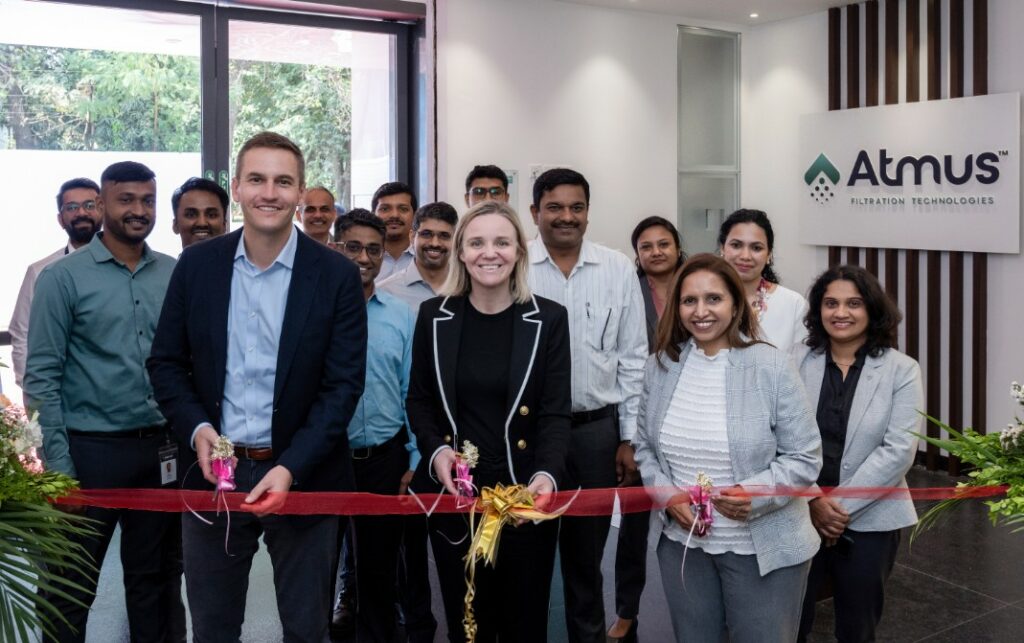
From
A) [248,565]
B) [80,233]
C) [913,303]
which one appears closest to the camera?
[248,565]

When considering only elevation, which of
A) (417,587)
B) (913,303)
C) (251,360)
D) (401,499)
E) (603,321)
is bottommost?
(417,587)

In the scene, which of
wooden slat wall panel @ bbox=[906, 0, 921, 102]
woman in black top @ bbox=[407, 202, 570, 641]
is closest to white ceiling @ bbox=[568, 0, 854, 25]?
wooden slat wall panel @ bbox=[906, 0, 921, 102]

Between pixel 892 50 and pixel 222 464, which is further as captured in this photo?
pixel 892 50

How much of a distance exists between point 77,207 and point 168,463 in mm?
2609

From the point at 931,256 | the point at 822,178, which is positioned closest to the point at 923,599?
the point at 931,256

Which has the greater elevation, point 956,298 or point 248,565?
point 956,298

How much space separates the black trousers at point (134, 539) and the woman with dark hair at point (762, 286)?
2.46 meters

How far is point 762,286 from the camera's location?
4188 millimetres

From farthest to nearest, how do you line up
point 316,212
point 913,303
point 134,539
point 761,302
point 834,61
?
point 834,61 < point 913,303 < point 316,212 < point 761,302 < point 134,539

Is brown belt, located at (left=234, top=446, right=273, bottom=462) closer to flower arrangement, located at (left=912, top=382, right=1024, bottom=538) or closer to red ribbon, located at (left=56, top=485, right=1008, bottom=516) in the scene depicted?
red ribbon, located at (left=56, top=485, right=1008, bottom=516)

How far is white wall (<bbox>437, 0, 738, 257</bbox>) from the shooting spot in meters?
7.36

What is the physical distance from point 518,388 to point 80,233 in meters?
3.50

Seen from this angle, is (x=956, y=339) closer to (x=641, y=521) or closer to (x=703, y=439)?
(x=641, y=521)

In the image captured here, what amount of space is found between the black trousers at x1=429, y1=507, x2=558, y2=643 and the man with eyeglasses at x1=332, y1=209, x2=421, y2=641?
2.34ft
